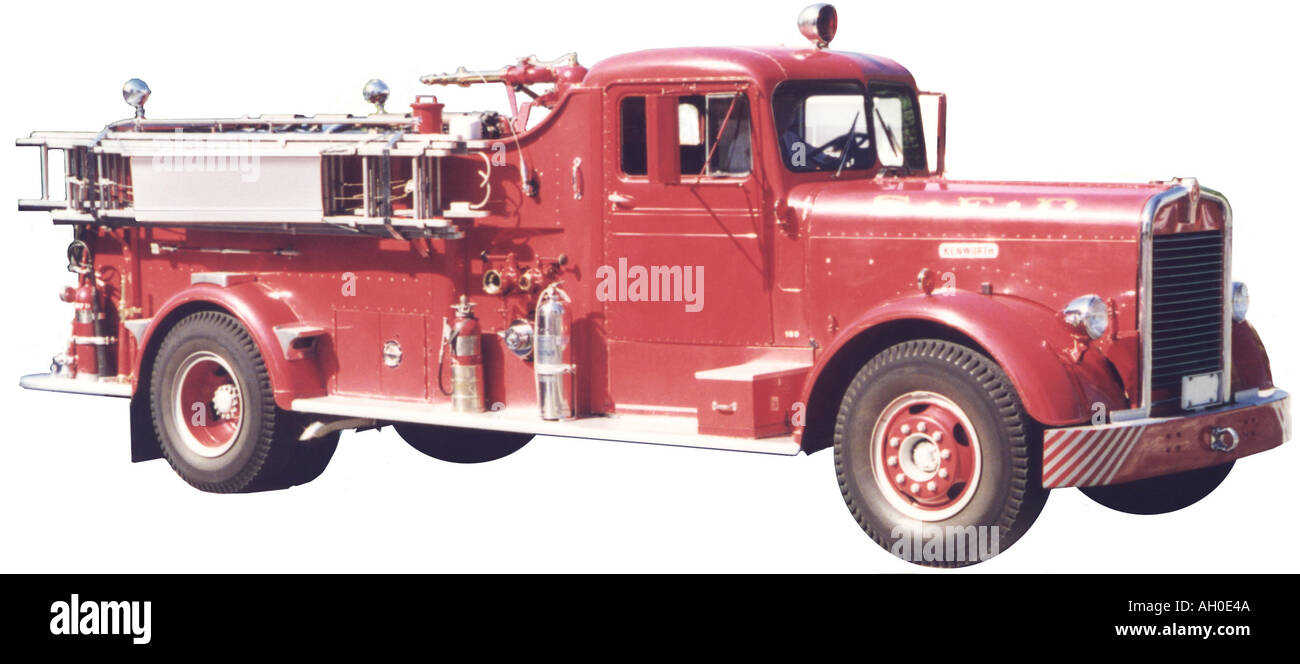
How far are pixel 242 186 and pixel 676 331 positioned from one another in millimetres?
3118

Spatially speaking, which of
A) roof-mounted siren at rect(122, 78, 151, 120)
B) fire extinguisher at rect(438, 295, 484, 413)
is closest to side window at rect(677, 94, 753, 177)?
fire extinguisher at rect(438, 295, 484, 413)

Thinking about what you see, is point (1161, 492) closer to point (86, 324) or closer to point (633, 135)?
point (633, 135)

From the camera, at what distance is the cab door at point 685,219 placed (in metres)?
11.8

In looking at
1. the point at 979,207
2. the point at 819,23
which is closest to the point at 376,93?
the point at 819,23

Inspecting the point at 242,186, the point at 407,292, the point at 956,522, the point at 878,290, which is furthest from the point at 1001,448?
the point at 242,186

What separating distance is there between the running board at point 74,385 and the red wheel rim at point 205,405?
47 cm

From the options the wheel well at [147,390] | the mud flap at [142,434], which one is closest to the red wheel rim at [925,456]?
the wheel well at [147,390]

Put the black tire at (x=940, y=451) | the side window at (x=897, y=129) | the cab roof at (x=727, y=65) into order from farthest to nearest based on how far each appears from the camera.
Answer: the side window at (x=897, y=129) < the cab roof at (x=727, y=65) < the black tire at (x=940, y=451)

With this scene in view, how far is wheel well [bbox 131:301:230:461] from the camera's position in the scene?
13.7 metres

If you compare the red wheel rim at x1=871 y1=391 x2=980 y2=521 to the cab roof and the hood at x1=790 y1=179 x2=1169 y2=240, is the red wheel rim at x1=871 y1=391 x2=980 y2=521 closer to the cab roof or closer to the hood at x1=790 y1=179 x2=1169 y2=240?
the hood at x1=790 y1=179 x2=1169 y2=240

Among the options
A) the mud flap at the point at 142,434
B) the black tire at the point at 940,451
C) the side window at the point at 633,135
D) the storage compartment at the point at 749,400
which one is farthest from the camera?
the mud flap at the point at 142,434

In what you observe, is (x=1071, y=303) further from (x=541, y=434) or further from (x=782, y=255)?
(x=541, y=434)

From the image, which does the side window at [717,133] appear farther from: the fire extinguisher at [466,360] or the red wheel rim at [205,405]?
the red wheel rim at [205,405]

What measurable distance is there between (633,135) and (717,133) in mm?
521
